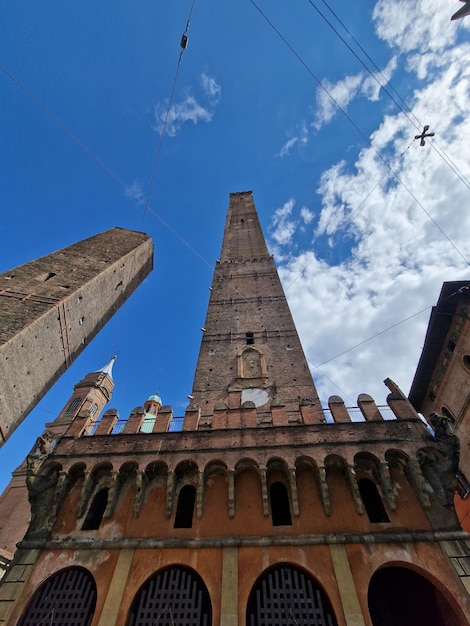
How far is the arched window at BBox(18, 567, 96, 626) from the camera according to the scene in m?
6.70

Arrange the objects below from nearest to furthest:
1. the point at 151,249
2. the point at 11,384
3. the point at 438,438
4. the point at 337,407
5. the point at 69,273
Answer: the point at 438,438, the point at 337,407, the point at 11,384, the point at 69,273, the point at 151,249

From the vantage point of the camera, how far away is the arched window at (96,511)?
8.23 metres

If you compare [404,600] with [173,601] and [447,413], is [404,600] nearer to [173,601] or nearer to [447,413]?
[173,601]

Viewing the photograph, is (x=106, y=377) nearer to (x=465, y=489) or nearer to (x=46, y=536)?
(x=46, y=536)

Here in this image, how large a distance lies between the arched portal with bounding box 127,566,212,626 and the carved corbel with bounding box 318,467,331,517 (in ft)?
10.1

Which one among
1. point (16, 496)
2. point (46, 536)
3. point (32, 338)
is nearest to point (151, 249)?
point (32, 338)

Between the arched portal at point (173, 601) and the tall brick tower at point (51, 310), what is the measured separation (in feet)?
24.8

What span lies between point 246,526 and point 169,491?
80.0 inches

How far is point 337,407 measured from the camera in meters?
9.94

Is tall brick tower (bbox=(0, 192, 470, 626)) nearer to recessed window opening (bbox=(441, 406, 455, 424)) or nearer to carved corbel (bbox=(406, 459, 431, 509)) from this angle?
carved corbel (bbox=(406, 459, 431, 509))

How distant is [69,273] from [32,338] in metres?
4.86

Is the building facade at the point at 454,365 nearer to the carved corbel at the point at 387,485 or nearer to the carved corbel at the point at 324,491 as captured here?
the carved corbel at the point at 387,485

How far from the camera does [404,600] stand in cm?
742

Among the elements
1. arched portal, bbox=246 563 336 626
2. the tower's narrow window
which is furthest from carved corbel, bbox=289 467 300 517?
the tower's narrow window
